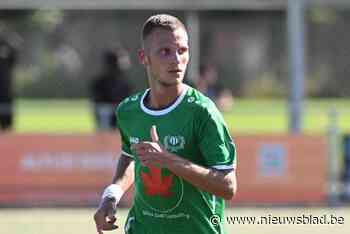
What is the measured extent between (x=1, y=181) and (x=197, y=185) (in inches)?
394

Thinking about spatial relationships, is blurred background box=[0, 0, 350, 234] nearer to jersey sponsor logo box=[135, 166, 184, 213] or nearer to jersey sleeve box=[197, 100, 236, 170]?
jersey sponsor logo box=[135, 166, 184, 213]

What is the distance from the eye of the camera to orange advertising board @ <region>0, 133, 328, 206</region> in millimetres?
14469

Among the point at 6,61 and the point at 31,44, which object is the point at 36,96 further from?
the point at 6,61

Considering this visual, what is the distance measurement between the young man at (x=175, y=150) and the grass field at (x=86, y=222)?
5890 millimetres

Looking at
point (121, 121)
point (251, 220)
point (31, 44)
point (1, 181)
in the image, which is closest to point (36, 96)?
point (31, 44)

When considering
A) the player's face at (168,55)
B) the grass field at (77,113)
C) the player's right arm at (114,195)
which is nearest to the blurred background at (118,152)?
the player's right arm at (114,195)

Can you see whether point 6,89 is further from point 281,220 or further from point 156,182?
point 156,182

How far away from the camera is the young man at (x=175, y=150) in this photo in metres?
4.84

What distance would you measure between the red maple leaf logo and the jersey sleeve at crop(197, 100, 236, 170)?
0.70 ft

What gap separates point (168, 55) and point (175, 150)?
44 centimetres

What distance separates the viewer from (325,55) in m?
33.1

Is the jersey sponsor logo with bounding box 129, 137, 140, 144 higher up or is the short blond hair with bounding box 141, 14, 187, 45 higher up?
the short blond hair with bounding box 141, 14, 187, 45

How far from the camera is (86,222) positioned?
12211 mm

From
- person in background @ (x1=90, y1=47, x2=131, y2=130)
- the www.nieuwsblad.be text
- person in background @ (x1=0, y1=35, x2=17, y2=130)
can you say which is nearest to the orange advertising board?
person in background @ (x1=90, y1=47, x2=131, y2=130)
